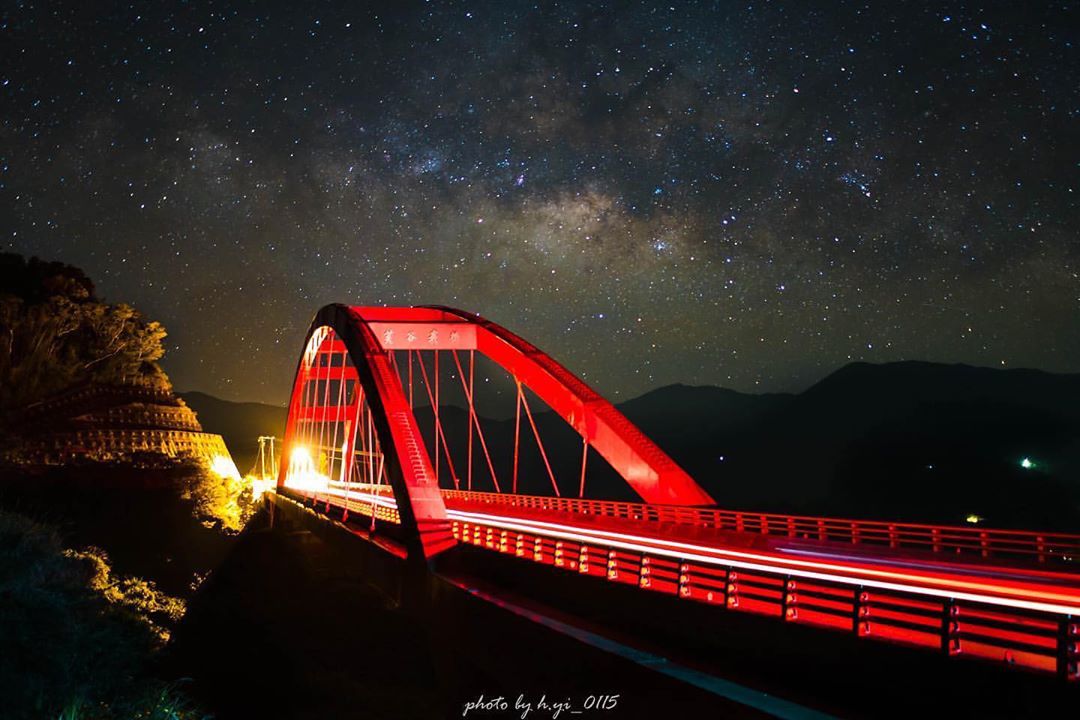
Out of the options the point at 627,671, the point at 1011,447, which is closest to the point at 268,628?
the point at 627,671

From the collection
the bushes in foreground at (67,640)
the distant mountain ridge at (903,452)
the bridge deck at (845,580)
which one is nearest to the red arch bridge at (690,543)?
the bridge deck at (845,580)

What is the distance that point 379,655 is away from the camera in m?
22.3

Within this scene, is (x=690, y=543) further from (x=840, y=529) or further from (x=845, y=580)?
(x=845, y=580)

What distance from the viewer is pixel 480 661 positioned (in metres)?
13.4

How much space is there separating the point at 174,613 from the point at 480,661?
19021mm

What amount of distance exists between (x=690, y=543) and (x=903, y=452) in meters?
110

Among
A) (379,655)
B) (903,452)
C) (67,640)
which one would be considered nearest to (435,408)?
(379,655)

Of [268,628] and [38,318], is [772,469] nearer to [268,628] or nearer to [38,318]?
[38,318]

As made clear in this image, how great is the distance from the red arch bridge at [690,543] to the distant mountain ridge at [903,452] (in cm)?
4357

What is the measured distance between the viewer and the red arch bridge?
9656 mm

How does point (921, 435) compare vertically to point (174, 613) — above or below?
above

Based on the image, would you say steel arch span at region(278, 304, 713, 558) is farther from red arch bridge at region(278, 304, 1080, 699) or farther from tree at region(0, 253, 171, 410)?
tree at region(0, 253, 171, 410)

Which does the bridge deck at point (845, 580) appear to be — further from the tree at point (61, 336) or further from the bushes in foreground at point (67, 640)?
the tree at point (61, 336)

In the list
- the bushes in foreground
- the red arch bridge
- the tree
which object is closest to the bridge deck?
the red arch bridge
